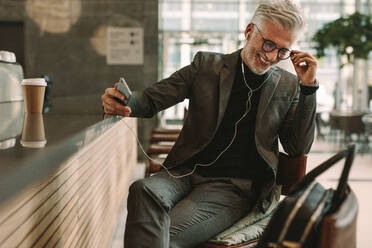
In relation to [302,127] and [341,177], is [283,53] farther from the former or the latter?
[341,177]

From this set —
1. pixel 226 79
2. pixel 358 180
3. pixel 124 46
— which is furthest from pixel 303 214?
pixel 124 46

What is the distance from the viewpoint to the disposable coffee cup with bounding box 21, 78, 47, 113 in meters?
1.68

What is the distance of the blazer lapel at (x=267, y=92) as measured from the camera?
6.79ft

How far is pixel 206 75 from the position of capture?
2.19 m

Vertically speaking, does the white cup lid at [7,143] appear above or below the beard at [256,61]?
below

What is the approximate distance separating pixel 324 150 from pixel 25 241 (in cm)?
928

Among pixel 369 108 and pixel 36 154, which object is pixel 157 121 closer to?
pixel 369 108

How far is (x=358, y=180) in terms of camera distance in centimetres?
657

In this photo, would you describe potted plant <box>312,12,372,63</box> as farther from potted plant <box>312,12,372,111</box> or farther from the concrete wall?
the concrete wall

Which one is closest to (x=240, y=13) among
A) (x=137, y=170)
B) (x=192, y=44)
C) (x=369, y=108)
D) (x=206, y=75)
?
(x=192, y=44)

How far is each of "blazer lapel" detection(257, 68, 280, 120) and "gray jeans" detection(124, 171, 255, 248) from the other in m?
0.35

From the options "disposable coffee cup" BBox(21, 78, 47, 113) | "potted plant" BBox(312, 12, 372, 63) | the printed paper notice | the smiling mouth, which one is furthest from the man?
"potted plant" BBox(312, 12, 372, 63)

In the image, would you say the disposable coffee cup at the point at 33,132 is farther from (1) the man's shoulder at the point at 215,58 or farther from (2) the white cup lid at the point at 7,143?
(1) the man's shoulder at the point at 215,58

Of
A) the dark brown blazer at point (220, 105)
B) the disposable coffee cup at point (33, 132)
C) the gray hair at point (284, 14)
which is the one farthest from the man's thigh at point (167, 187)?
the gray hair at point (284, 14)
